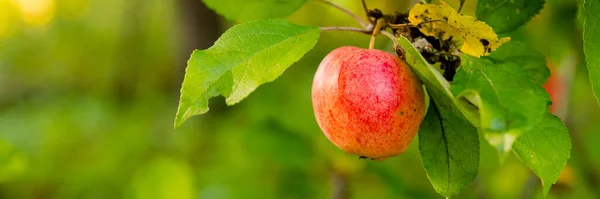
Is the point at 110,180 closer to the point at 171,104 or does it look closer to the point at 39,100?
the point at 171,104

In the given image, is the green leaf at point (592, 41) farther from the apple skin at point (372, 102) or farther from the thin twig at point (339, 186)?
the thin twig at point (339, 186)

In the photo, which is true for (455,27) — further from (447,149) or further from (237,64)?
(237,64)

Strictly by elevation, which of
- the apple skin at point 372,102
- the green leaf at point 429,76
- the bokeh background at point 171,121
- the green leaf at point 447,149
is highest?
the green leaf at point 429,76

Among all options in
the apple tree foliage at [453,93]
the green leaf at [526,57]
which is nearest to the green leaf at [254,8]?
the apple tree foliage at [453,93]

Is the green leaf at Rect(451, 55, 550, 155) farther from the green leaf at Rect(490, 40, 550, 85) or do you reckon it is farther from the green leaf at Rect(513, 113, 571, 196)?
the green leaf at Rect(490, 40, 550, 85)

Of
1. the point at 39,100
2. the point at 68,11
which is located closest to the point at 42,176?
the point at 39,100

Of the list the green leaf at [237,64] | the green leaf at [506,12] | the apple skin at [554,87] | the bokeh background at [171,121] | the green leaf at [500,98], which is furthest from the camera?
the apple skin at [554,87]
